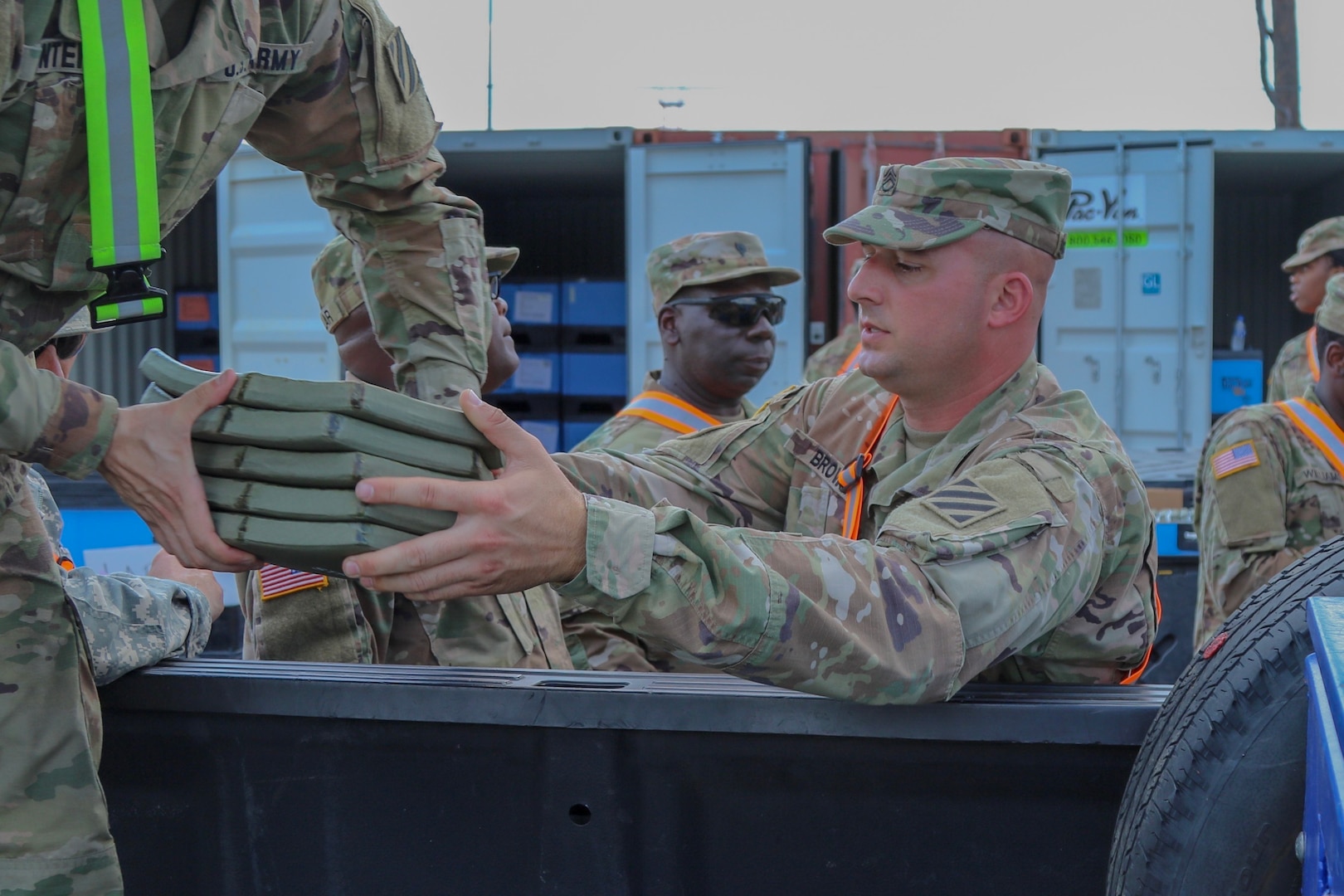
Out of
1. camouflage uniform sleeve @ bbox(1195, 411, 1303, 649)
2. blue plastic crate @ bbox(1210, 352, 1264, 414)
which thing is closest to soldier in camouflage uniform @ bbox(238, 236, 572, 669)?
camouflage uniform sleeve @ bbox(1195, 411, 1303, 649)

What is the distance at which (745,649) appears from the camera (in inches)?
59.4

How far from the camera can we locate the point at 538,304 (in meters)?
8.02

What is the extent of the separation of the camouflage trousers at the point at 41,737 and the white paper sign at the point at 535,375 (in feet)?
20.4

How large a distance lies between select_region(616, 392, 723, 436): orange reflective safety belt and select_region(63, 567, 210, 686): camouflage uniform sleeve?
6.59ft

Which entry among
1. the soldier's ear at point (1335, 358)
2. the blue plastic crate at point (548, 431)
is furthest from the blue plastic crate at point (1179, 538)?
the blue plastic crate at point (548, 431)

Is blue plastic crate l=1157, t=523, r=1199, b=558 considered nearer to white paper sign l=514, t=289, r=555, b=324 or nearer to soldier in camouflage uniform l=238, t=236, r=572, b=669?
soldier in camouflage uniform l=238, t=236, r=572, b=669

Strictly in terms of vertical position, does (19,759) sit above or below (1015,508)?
below

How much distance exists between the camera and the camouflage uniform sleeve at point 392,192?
7.04ft

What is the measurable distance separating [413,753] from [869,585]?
0.64 meters

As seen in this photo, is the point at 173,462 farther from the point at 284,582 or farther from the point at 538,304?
the point at 538,304

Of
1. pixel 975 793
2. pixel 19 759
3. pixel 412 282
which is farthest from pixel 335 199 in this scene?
pixel 975 793

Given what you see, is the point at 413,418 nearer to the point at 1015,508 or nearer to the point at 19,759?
the point at 19,759

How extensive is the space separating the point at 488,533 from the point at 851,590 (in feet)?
1.49

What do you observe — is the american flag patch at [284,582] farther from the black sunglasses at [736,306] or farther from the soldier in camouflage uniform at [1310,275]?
the soldier in camouflage uniform at [1310,275]
